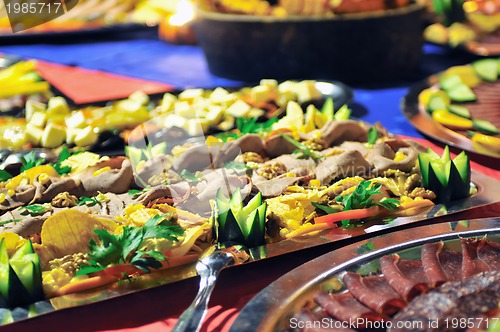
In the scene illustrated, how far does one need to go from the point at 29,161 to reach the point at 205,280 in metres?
0.82

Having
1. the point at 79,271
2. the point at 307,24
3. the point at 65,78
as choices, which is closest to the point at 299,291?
the point at 79,271

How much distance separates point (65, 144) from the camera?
2260mm

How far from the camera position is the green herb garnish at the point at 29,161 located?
1828mm

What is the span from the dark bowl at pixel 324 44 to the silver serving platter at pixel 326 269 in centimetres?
186

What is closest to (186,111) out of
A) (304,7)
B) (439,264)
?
(304,7)

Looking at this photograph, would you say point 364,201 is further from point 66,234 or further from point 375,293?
point 66,234

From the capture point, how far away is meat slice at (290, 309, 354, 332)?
1.02 meters

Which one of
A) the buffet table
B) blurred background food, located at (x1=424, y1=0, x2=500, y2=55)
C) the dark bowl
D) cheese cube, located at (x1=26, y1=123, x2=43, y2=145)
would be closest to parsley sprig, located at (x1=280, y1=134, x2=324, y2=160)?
the buffet table

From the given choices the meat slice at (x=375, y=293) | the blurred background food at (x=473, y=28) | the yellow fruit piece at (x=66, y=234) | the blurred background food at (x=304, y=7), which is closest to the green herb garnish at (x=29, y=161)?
the yellow fruit piece at (x=66, y=234)

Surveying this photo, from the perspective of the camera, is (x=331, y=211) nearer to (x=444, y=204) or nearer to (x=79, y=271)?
(x=444, y=204)

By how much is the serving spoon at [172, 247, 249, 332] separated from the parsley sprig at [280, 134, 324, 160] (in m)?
0.54

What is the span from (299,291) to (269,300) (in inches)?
2.3

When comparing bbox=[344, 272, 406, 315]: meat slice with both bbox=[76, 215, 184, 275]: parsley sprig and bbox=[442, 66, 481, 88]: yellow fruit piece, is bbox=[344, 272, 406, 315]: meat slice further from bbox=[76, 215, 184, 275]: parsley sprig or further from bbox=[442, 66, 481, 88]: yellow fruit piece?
bbox=[442, 66, 481, 88]: yellow fruit piece

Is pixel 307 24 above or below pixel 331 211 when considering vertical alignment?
above
